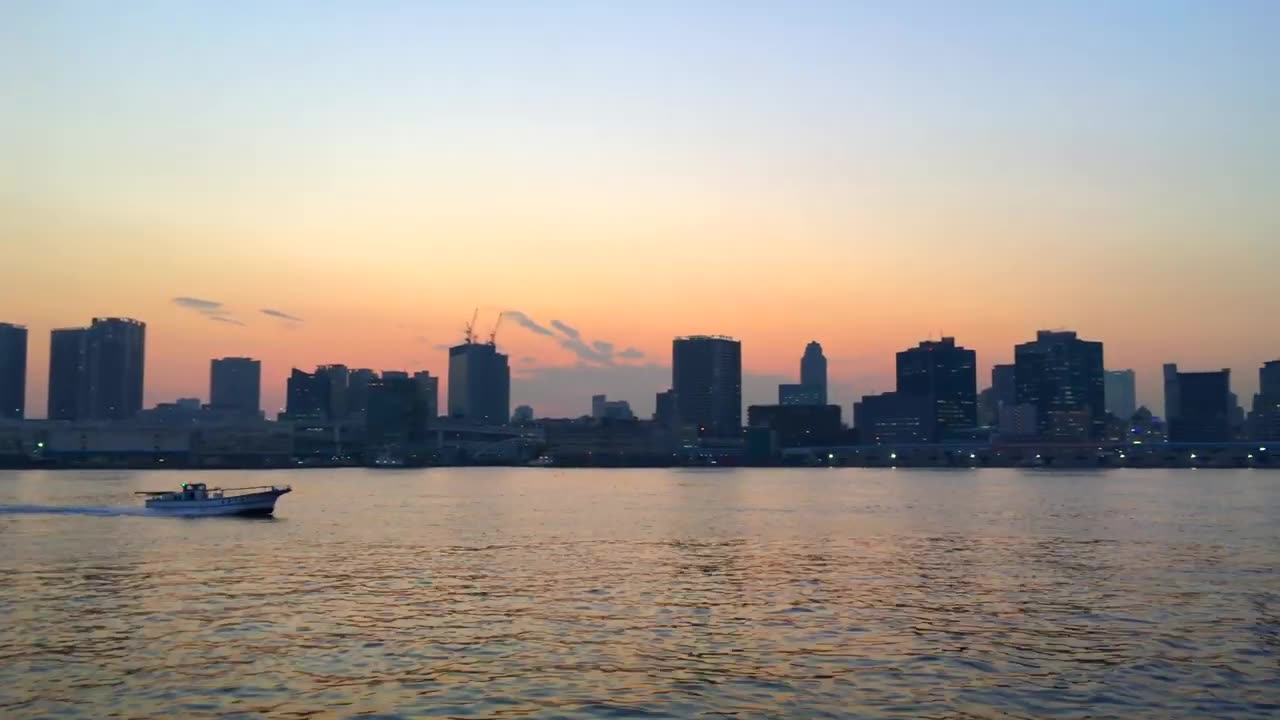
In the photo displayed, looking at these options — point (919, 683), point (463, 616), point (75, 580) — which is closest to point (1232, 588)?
point (919, 683)

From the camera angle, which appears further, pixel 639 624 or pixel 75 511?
pixel 75 511

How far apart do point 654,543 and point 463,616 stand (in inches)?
1681

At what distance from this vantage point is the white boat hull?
12875cm

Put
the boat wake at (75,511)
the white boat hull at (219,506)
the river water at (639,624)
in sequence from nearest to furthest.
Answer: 1. the river water at (639,624)
2. the white boat hull at (219,506)
3. the boat wake at (75,511)

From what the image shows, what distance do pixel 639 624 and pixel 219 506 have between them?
307ft

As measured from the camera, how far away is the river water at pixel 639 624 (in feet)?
118

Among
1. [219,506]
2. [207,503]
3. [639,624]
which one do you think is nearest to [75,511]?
[207,503]

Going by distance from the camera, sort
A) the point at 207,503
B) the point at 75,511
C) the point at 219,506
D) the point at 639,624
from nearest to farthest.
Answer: the point at 639,624 → the point at 219,506 → the point at 207,503 → the point at 75,511

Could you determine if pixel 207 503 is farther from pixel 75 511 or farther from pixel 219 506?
pixel 75 511

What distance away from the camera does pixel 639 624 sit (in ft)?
166

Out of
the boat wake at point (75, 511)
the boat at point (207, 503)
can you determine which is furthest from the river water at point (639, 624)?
the boat wake at point (75, 511)

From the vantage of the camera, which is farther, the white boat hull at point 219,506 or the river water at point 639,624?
the white boat hull at point 219,506

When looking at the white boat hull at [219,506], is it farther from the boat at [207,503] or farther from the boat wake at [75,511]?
the boat wake at [75,511]

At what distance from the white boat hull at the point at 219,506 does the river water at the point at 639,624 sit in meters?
23.6
